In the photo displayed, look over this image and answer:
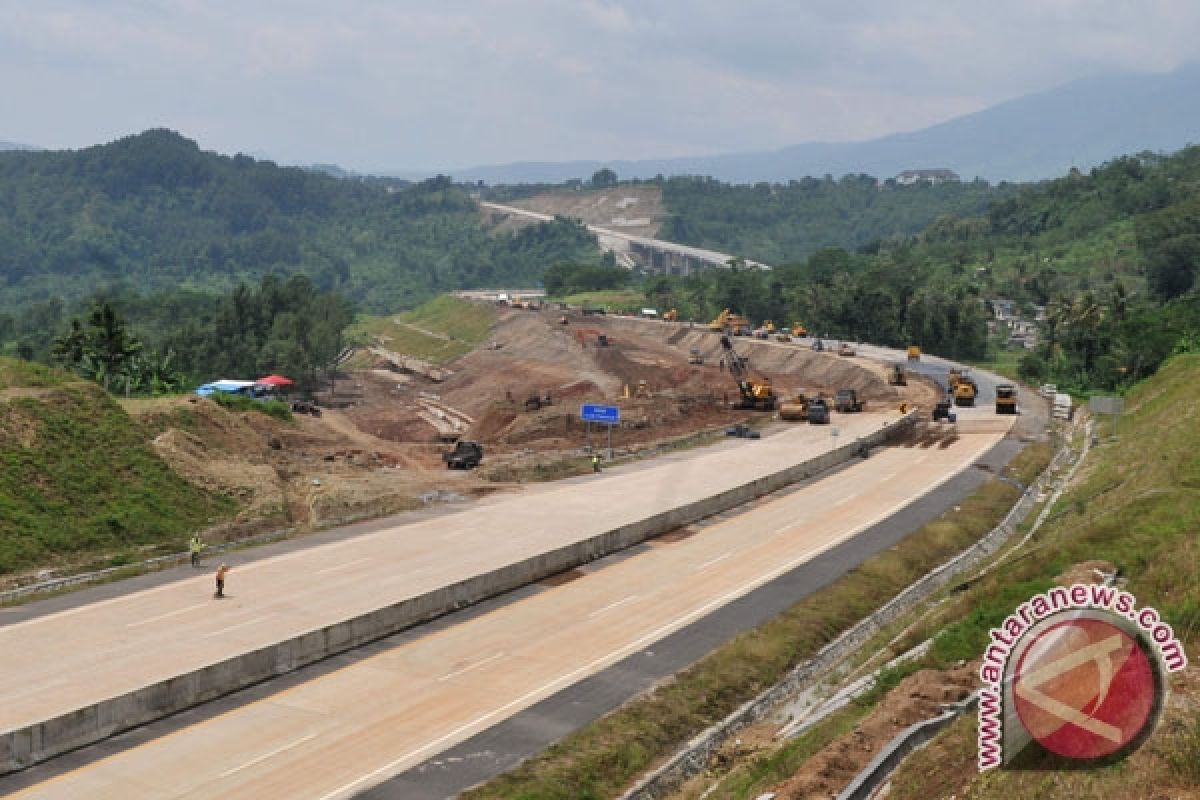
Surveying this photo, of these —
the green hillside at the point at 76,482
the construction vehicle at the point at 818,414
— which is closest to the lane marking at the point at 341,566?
the green hillside at the point at 76,482

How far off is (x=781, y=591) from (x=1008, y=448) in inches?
1613

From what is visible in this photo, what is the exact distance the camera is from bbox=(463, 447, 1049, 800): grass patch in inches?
1251

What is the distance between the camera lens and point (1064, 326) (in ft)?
408

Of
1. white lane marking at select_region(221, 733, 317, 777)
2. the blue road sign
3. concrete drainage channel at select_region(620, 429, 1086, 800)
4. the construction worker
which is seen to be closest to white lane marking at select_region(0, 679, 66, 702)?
white lane marking at select_region(221, 733, 317, 777)

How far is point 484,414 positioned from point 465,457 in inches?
1172

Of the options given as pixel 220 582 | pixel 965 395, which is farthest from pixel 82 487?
pixel 965 395

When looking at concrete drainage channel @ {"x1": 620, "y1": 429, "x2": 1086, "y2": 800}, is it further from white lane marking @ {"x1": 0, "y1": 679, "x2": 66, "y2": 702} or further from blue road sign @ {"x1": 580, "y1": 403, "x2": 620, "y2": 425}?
blue road sign @ {"x1": 580, "y1": 403, "x2": 620, "y2": 425}

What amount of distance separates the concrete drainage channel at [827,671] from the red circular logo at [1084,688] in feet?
17.2

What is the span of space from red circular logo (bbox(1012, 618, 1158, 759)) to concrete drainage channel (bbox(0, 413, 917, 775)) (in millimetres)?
24124

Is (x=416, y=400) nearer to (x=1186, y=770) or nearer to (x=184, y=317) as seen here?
(x=184, y=317)

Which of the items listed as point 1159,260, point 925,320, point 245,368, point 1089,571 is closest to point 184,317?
point 245,368

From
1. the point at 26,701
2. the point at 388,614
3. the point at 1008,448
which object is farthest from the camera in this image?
the point at 1008,448

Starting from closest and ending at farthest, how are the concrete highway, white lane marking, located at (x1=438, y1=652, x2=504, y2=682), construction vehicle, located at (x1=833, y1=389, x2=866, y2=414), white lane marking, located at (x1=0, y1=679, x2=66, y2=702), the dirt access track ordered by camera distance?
the concrete highway → white lane marking, located at (x1=0, y1=679, x2=66, y2=702) → white lane marking, located at (x1=438, y1=652, x2=504, y2=682) → the dirt access track → construction vehicle, located at (x1=833, y1=389, x2=866, y2=414)

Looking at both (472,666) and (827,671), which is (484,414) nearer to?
(472,666)
